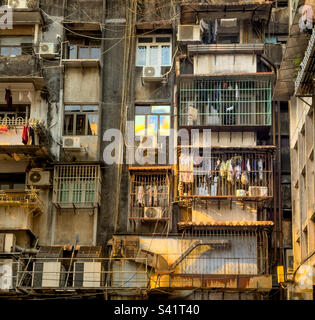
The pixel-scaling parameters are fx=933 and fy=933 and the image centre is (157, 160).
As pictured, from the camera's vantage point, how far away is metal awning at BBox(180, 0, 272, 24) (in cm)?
3347

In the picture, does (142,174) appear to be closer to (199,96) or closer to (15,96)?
(199,96)

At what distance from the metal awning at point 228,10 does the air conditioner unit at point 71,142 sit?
239 inches

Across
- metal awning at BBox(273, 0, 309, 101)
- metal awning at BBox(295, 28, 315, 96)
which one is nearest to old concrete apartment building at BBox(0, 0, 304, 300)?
metal awning at BBox(273, 0, 309, 101)

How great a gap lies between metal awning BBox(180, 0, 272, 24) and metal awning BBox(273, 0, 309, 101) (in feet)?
10.8

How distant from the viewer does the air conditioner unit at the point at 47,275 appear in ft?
101

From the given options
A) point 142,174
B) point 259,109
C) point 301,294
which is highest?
point 259,109

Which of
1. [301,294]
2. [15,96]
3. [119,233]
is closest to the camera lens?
[301,294]

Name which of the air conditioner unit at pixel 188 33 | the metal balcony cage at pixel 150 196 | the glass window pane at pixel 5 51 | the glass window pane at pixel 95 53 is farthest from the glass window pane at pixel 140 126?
the glass window pane at pixel 5 51

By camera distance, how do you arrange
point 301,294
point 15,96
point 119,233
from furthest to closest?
1. point 15,96
2. point 119,233
3. point 301,294

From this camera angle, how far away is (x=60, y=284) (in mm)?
31031

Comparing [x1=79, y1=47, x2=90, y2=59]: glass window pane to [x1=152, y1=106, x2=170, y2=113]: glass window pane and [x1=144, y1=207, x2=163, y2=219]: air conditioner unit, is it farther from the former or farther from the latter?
[x1=144, y1=207, x2=163, y2=219]: air conditioner unit

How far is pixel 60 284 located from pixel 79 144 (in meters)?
5.21

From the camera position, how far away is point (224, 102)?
3288 cm

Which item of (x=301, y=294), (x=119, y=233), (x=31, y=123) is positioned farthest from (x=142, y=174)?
(x=301, y=294)
